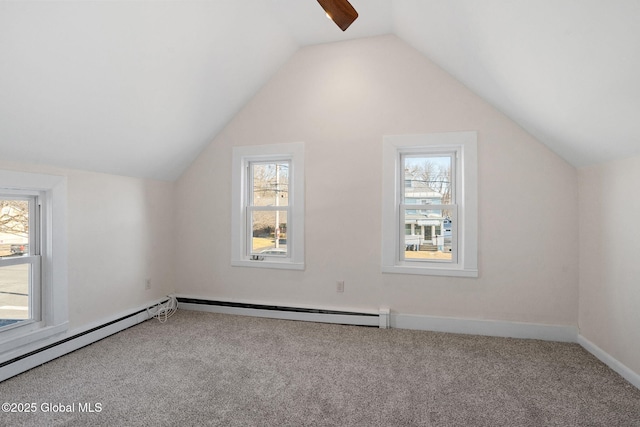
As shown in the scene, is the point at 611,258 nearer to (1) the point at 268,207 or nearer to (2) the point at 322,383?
(2) the point at 322,383

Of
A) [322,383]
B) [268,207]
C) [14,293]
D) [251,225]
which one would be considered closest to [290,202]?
[268,207]

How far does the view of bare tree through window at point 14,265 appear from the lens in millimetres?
2295

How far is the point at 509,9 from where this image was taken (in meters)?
1.75

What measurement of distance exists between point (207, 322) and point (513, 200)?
318 cm

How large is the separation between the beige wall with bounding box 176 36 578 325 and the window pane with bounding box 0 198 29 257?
1490mm

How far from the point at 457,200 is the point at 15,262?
368 cm

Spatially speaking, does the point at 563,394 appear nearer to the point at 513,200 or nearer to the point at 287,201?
the point at 513,200

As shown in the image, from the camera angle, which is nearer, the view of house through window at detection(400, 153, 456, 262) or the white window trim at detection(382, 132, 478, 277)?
the white window trim at detection(382, 132, 478, 277)

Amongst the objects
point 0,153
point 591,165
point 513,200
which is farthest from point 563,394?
point 0,153

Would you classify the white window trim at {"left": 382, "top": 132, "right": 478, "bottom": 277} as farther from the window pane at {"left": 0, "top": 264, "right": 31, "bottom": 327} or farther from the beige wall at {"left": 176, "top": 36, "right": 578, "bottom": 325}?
the window pane at {"left": 0, "top": 264, "right": 31, "bottom": 327}

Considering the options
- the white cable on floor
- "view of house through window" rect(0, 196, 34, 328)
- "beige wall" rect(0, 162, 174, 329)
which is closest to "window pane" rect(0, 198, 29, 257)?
"view of house through window" rect(0, 196, 34, 328)

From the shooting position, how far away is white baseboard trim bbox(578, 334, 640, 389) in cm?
212

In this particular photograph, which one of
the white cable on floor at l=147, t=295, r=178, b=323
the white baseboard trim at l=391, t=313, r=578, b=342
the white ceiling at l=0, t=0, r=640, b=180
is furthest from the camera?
the white cable on floor at l=147, t=295, r=178, b=323

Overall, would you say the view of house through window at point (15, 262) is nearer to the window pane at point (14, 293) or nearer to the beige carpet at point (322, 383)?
the window pane at point (14, 293)
